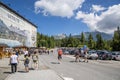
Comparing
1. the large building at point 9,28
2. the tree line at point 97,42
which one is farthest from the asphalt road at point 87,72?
the tree line at point 97,42

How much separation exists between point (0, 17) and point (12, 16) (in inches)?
738

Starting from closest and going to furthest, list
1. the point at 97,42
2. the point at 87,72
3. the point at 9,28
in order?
the point at 87,72 → the point at 9,28 → the point at 97,42

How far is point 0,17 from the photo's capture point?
64.7m

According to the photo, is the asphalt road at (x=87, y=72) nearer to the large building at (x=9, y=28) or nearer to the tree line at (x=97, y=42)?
the large building at (x=9, y=28)

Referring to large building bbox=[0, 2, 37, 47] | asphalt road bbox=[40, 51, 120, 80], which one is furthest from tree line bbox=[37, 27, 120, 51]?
asphalt road bbox=[40, 51, 120, 80]

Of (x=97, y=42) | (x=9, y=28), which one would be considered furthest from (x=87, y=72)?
(x=97, y=42)

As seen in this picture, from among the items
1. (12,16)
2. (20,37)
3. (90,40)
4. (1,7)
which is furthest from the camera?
(90,40)

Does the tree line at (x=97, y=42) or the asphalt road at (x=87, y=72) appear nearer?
the asphalt road at (x=87, y=72)

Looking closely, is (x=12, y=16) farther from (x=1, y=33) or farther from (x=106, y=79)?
(x=106, y=79)

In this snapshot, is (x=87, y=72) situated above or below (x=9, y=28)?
below

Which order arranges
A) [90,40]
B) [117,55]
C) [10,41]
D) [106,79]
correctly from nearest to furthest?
[106,79]
[117,55]
[10,41]
[90,40]

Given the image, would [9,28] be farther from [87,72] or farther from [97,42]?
[87,72]

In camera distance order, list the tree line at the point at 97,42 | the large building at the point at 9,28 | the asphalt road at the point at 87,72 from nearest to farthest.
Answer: the asphalt road at the point at 87,72 → the large building at the point at 9,28 → the tree line at the point at 97,42

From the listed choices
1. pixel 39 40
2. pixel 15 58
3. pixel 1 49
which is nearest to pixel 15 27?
pixel 1 49
